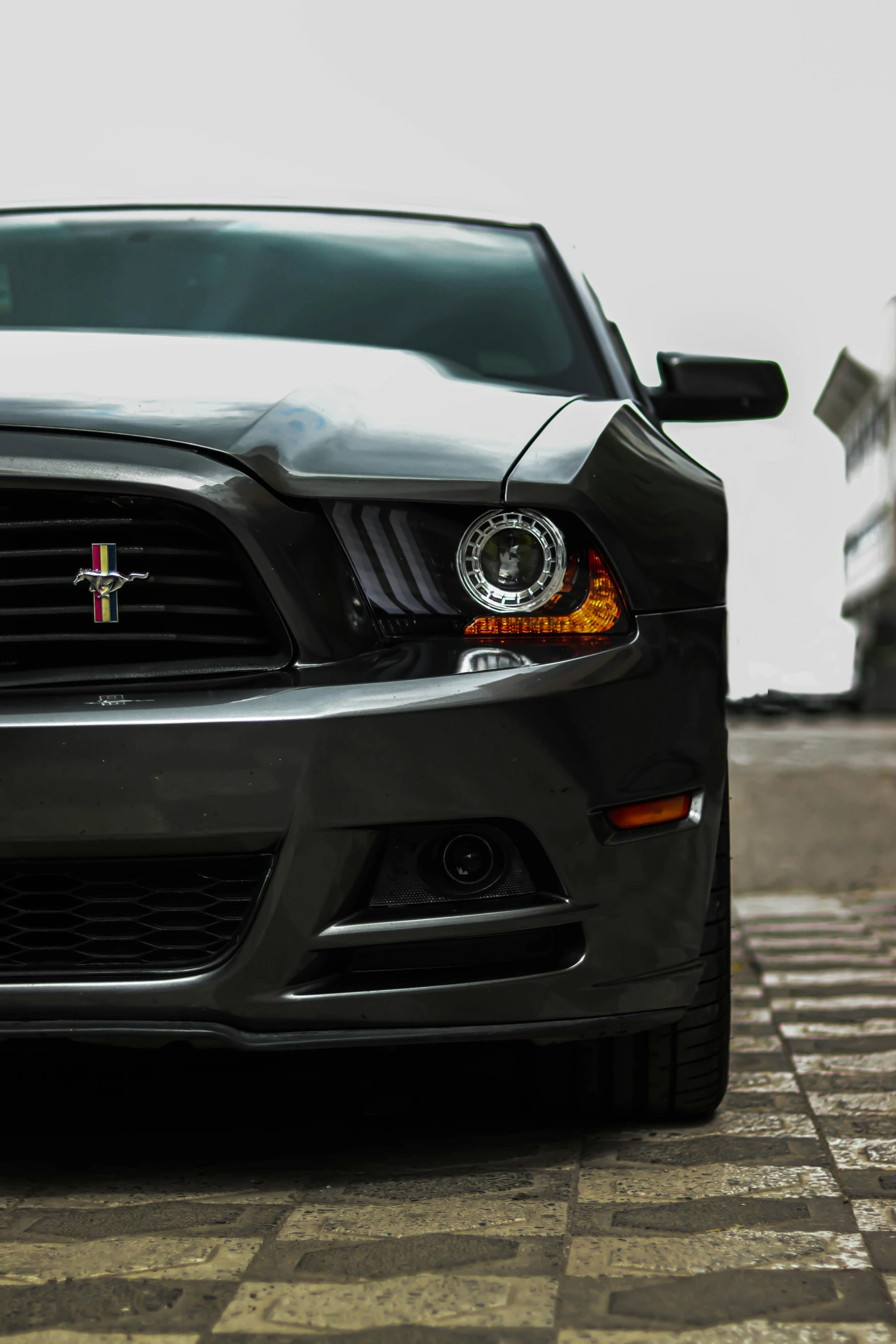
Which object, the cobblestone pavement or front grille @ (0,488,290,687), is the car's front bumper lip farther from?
front grille @ (0,488,290,687)

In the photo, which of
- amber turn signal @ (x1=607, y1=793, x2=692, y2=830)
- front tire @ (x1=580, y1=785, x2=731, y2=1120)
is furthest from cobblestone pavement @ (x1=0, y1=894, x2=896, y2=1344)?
amber turn signal @ (x1=607, y1=793, x2=692, y2=830)

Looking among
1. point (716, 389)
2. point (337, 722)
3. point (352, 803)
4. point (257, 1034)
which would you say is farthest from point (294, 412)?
point (716, 389)

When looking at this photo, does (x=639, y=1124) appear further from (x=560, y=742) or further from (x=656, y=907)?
(x=560, y=742)

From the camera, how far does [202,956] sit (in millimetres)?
2301

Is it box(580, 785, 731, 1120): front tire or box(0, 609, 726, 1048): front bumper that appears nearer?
box(0, 609, 726, 1048): front bumper

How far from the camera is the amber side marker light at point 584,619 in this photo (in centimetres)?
231

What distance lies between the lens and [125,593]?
2.30m

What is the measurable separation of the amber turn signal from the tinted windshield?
3.37 feet

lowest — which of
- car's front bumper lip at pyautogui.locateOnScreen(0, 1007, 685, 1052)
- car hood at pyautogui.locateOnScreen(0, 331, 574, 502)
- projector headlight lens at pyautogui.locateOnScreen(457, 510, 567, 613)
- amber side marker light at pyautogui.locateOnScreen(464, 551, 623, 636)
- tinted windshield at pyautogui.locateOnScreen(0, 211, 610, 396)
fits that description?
car's front bumper lip at pyautogui.locateOnScreen(0, 1007, 685, 1052)

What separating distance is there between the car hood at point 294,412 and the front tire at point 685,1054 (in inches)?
28.9

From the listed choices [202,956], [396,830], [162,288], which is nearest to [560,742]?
[396,830]

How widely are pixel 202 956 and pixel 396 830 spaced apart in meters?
0.34

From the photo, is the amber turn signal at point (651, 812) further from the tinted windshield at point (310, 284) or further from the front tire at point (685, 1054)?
the tinted windshield at point (310, 284)

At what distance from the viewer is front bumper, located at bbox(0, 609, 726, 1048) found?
2189 millimetres
